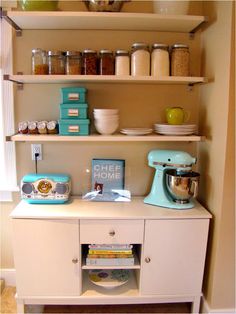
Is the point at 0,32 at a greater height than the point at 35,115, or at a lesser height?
greater

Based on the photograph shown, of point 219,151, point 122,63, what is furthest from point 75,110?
point 219,151

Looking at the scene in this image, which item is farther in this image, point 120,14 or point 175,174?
point 175,174

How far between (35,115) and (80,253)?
3.29 feet

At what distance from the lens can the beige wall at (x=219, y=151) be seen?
5.47 ft

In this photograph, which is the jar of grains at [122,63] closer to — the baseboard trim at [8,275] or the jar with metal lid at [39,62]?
the jar with metal lid at [39,62]

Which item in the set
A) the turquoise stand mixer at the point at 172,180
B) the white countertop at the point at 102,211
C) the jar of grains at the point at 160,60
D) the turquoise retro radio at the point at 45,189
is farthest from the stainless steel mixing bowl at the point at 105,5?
the white countertop at the point at 102,211

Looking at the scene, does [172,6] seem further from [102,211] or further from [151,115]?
[102,211]

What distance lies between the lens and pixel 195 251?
184 centimetres

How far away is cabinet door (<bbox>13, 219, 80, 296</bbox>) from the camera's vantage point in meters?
1.78

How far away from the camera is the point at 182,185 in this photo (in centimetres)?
189

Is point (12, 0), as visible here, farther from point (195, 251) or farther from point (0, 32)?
point (195, 251)

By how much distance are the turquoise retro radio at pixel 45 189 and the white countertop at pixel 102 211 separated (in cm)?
5

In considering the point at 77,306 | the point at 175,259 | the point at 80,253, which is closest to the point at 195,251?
the point at 175,259

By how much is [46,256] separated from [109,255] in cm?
40
